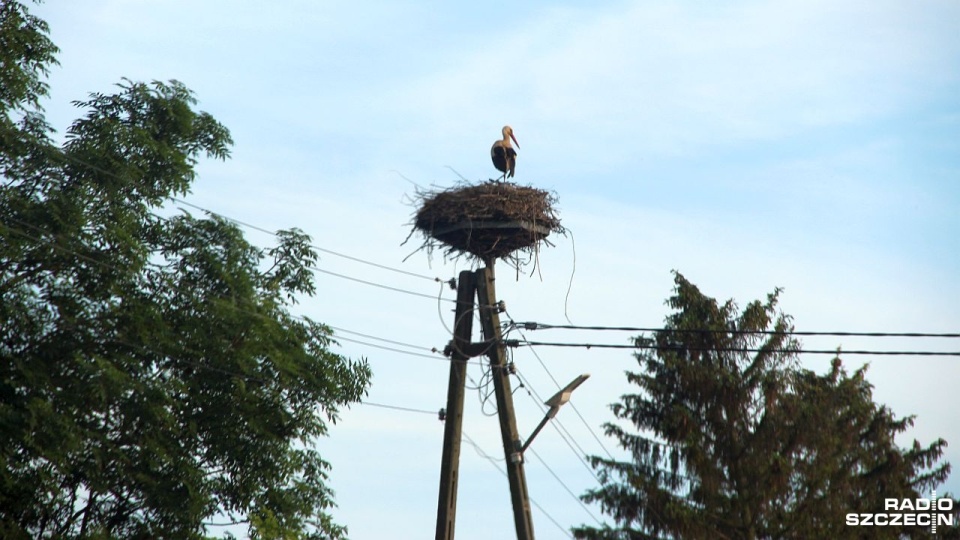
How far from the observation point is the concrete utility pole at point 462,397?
1111 cm

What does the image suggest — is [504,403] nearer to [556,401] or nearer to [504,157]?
[556,401]

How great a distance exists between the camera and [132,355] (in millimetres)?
14156

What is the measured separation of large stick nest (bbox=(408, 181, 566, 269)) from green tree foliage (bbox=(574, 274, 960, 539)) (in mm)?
5492

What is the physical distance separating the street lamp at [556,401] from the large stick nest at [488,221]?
182cm

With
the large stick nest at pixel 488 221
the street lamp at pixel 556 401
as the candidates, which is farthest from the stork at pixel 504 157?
the street lamp at pixel 556 401

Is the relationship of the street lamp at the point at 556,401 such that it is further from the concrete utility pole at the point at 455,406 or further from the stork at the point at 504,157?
the stork at the point at 504,157

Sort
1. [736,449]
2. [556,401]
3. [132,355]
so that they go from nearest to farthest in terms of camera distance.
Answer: [556,401] → [132,355] → [736,449]

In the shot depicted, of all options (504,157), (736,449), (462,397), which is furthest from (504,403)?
(736,449)

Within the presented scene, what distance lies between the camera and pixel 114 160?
14.8 metres

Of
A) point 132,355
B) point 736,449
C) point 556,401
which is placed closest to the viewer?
point 556,401

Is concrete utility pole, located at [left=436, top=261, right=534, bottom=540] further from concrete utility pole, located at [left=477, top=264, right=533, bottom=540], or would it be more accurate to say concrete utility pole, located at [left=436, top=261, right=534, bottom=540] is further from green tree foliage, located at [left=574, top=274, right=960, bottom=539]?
green tree foliage, located at [left=574, top=274, right=960, bottom=539]

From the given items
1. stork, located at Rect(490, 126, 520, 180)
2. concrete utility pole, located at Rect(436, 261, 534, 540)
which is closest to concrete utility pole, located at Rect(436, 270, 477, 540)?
concrete utility pole, located at Rect(436, 261, 534, 540)

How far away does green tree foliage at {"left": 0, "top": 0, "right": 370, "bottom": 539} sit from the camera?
43.9 ft

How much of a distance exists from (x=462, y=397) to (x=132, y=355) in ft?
15.0
